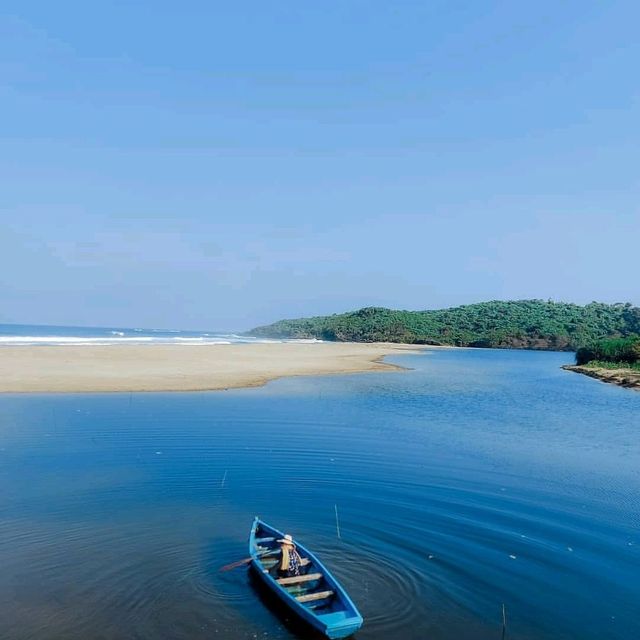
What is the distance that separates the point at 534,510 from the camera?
16938mm

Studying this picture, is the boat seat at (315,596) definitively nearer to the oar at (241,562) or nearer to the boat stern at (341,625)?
the boat stern at (341,625)

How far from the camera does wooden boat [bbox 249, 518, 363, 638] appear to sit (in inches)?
361

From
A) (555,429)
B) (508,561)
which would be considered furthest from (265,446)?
(555,429)

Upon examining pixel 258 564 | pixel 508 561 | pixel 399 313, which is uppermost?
pixel 399 313

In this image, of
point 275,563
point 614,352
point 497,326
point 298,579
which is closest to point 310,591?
point 298,579

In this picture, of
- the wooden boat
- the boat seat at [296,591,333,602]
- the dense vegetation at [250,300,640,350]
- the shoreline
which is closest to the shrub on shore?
the shoreline

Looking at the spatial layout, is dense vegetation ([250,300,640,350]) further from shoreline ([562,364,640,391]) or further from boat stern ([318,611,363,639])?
boat stern ([318,611,363,639])

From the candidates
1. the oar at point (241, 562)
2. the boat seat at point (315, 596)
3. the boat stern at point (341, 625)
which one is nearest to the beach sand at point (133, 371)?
the oar at point (241, 562)

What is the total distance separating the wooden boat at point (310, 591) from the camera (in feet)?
30.1

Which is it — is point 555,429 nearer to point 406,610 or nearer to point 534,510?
point 534,510

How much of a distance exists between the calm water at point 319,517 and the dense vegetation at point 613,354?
1704 inches

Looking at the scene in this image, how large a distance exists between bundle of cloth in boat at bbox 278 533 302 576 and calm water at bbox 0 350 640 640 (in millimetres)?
780

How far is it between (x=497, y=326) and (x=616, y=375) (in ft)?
355

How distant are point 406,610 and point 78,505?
32.8 ft
